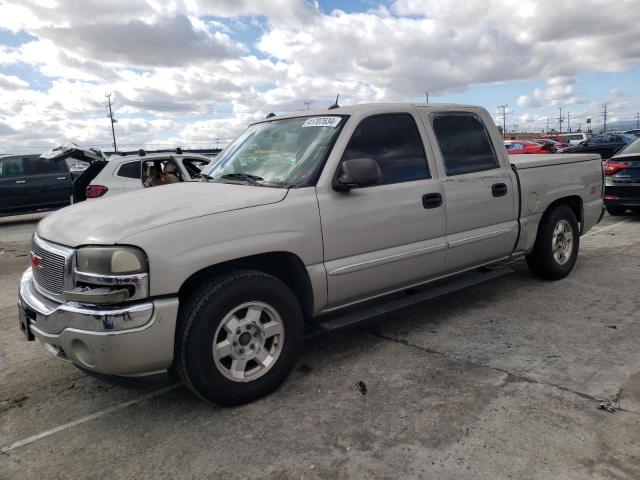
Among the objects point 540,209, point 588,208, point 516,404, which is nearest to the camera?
point 516,404

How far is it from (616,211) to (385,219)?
791 centimetres

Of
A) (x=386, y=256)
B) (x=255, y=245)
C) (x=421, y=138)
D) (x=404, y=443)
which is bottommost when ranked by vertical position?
(x=404, y=443)

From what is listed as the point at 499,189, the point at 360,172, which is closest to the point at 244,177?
the point at 360,172

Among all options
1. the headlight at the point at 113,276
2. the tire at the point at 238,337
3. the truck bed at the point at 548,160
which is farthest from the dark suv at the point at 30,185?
the tire at the point at 238,337

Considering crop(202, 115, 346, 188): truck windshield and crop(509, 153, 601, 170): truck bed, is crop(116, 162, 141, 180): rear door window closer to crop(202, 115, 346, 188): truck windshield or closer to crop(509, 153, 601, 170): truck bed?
crop(202, 115, 346, 188): truck windshield

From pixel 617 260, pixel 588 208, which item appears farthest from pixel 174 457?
pixel 617 260

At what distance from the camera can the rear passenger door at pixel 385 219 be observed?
348 cm

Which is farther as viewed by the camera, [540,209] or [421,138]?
[540,209]

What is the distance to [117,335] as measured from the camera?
2.65m

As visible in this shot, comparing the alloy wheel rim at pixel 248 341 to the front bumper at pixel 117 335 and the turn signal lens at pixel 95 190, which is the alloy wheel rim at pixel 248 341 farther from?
the turn signal lens at pixel 95 190

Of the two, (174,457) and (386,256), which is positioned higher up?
(386,256)

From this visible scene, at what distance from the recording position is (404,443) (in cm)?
267

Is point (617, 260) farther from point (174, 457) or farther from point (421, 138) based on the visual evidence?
point (174, 457)

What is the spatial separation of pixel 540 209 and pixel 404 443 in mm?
3257
